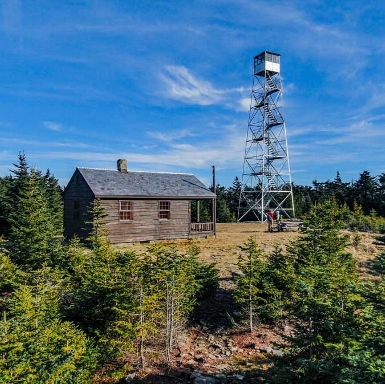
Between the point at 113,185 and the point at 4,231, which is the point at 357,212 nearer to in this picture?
the point at 113,185

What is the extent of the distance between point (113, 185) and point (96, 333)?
15829mm

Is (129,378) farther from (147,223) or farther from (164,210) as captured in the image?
(164,210)

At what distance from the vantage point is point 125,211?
23.2 m

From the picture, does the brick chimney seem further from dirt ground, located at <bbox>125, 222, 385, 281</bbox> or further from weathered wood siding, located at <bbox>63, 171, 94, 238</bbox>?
dirt ground, located at <bbox>125, 222, 385, 281</bbox>

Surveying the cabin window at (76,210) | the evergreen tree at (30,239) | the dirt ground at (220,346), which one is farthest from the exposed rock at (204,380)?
Result: the cabin window at (76,210)

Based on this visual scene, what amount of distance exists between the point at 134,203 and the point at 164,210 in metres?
2.67

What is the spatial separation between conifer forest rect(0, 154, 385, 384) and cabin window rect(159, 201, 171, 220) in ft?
33.9

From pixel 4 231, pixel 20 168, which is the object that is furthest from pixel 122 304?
pixel 4 231

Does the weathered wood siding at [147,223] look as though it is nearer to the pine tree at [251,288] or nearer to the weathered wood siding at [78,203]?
the weathered wood siding at [78,203]

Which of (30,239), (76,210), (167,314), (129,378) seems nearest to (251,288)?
(167,314)

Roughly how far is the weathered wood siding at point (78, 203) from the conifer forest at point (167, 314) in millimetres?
7531

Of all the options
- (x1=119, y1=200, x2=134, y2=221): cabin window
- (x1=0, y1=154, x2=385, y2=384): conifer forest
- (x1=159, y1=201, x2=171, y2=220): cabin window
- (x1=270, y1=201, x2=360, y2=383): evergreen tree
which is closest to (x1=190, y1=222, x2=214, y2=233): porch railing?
(x1=159, y1=201, x2=171, y2=220): cabin window

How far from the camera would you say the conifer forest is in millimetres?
5234

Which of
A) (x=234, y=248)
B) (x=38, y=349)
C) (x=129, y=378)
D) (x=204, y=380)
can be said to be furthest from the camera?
(x=234, y=248)
